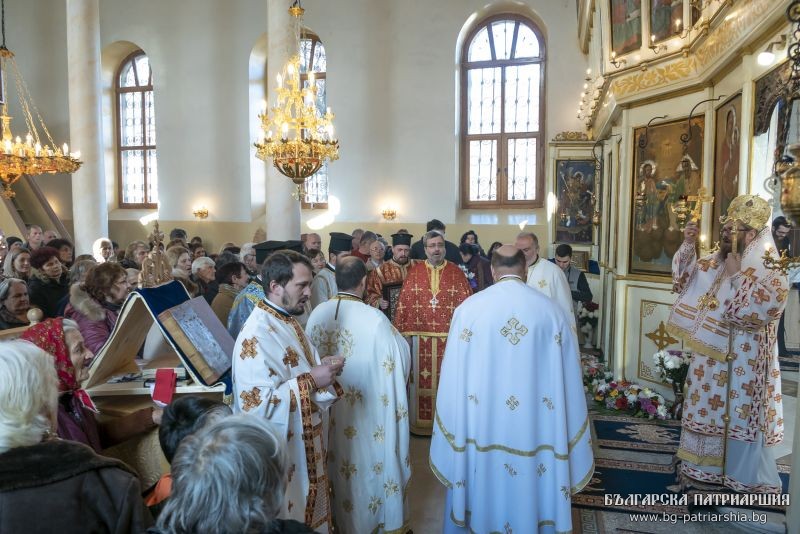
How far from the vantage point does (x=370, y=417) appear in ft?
11.8

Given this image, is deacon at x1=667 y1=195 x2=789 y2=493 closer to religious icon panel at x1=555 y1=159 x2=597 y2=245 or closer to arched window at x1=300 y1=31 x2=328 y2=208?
religious icon panel at x1=555 y1=159 x2=597 y2=245

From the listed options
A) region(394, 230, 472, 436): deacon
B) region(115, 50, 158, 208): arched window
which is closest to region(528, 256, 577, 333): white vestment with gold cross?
region(394, 230, 472, 436): deacon

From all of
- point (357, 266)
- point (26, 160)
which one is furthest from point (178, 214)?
point (357, 266)

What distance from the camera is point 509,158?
49.5ft

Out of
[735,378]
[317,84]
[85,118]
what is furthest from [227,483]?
[317,84]

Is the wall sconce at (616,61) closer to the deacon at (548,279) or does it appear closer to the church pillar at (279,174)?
the deacon at (548,279)

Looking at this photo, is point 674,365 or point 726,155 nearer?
point 726,155

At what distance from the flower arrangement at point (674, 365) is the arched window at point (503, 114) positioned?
898 centimetres

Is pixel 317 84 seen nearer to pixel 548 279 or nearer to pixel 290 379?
pixel 548 279

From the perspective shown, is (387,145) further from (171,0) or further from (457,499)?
(457,499)

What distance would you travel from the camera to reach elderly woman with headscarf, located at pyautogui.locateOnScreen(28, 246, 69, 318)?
5.92 meters

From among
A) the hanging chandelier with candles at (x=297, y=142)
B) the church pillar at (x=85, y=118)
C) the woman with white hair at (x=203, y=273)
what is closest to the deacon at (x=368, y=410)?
the woman with white hair at (x=203, y=273)

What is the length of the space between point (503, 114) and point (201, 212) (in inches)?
336

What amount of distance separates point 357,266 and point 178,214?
1490 centimetres
